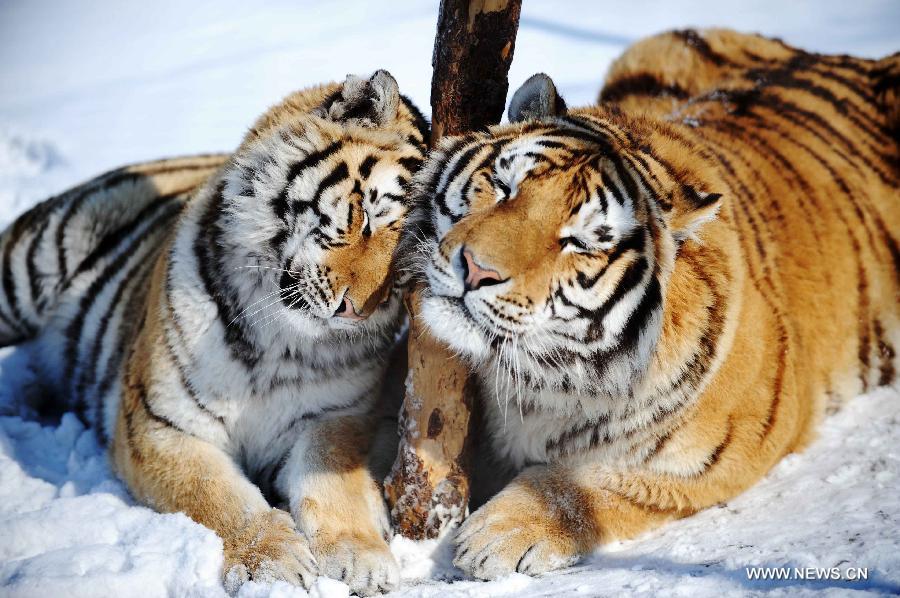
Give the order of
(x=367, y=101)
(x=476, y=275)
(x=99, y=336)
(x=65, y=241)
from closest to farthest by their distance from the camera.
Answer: (x=476, y=275) < (x=367, y=101) < (x=99, y=336) < (x=65, y=241)

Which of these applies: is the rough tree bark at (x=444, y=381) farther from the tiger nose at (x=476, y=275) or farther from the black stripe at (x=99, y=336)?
the black stripe at (x=99, y=336)

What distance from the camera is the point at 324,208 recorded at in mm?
1610

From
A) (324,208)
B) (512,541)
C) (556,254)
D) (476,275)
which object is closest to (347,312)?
(324,208)

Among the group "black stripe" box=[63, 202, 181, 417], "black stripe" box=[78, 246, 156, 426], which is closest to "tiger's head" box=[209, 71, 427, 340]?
"black stripe" box=[78, 246, 156, 426]

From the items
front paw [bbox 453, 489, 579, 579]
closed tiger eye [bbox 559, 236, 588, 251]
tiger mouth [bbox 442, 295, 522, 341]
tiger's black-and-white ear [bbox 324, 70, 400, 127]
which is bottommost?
front paw [bbox 453, 489, 579, 579]

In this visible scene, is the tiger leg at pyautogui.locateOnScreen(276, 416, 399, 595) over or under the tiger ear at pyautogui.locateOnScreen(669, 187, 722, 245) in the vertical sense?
under

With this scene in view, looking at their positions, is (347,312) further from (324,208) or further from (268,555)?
(268,555)

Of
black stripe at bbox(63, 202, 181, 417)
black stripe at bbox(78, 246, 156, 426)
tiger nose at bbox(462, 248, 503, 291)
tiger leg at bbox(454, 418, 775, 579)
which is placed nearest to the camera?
tiger nose at bbox(462, 248, 503, 291)

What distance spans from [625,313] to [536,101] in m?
0.54

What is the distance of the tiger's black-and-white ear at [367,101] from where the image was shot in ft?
5.55

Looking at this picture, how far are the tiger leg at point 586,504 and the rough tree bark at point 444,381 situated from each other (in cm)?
9

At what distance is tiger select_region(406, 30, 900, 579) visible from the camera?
1.45 m

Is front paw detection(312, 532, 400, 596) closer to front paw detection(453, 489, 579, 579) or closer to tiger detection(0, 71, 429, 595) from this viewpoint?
tiger detection(0, 71, 429, 595)

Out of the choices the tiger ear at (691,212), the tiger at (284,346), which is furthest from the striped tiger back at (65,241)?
the tiger ear at (691,212)
